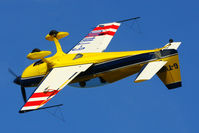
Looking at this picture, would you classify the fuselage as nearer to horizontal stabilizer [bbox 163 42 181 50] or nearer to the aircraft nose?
horizontal stabilizer [bbox 163 42 181 50]

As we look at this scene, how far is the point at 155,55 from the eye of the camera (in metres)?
45.3

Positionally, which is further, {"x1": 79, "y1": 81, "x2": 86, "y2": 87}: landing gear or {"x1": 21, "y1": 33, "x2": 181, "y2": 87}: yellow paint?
{"x1": 79, "y1": 81, "x2": 86, "y2": 87}: landing gear

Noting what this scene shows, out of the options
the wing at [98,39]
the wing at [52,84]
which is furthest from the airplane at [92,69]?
the wing at [98,39]

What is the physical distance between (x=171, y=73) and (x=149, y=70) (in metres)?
2.77

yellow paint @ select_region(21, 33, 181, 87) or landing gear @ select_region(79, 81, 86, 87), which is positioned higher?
yellow paint @ select_region(21, 33, 181, 87)

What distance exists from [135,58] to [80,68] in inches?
149

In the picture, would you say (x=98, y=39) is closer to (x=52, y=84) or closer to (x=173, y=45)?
(x=173, y=45)

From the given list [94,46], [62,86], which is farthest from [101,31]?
[62,86]

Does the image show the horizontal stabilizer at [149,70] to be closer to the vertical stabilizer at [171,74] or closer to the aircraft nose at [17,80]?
the vertical stabilizer at [171,74]

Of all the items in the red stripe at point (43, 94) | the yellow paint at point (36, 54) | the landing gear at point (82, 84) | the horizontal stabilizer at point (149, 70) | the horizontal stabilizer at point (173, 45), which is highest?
the yellow paint at point (36, 54)

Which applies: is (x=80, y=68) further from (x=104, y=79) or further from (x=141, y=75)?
(x=141, y=75)

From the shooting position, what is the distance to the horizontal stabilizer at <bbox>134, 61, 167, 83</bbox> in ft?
138

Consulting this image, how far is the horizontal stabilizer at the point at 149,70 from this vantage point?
138 ft

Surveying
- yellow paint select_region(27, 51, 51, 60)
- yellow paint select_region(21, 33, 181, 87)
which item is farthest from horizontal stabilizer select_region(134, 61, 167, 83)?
yellow paint select_region(27, 51, 51, 60)
